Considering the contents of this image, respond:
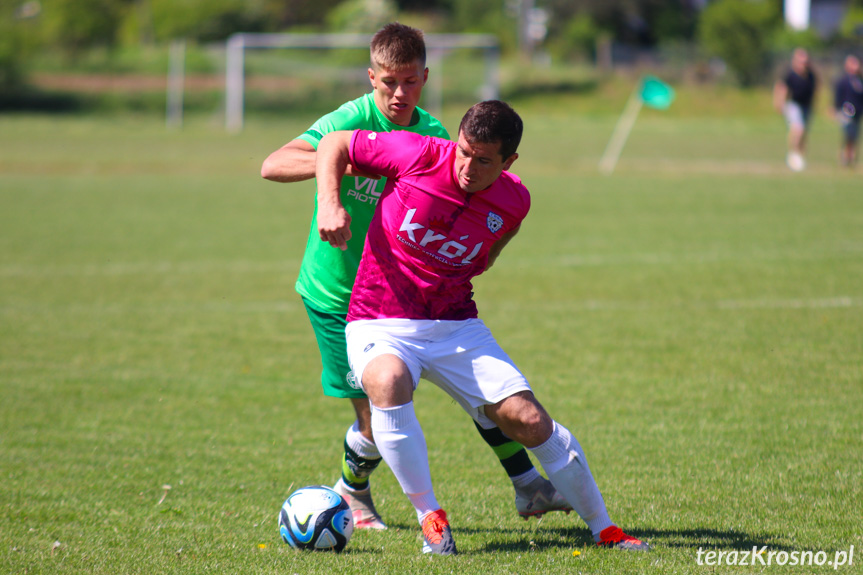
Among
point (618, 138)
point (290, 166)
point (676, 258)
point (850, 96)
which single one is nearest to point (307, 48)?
point (618, 138)

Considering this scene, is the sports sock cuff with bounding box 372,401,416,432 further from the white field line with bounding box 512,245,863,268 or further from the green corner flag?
the green corner flag

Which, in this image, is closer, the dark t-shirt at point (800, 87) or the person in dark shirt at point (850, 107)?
the person in dark shirt at point (850, 107)

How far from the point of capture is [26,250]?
43.0ft

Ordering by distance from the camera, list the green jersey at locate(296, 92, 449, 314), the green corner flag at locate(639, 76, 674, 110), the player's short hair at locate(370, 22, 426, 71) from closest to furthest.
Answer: the player's short hair at locate(370, 22, 426, 71), the green jersey at locate(296, 92, 449, 314), the green corner flag at locate(639, 76, 674, 110)

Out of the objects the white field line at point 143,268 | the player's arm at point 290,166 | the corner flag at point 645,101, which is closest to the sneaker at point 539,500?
the player's arm at point 290,166

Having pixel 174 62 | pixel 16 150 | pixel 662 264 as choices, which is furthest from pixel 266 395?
pixel 174 62

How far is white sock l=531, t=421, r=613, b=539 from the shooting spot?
3.86m

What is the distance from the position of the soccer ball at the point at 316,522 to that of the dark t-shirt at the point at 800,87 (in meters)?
20.5

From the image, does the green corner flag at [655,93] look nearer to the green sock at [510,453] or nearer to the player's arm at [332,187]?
the green sock at [510,453]

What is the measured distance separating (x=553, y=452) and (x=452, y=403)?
2.79 m

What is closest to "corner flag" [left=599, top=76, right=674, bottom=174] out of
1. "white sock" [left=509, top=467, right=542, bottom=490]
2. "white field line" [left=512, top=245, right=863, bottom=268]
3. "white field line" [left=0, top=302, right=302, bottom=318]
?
"white field line" [left=512, top=245, right=863, bottom=268]

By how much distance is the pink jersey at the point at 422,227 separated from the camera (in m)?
3.87

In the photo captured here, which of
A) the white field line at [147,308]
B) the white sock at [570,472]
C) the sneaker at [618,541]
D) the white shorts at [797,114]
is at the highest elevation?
the white sock at [570,472]

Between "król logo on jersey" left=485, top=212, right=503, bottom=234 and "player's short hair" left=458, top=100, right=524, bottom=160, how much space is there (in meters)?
0.32
